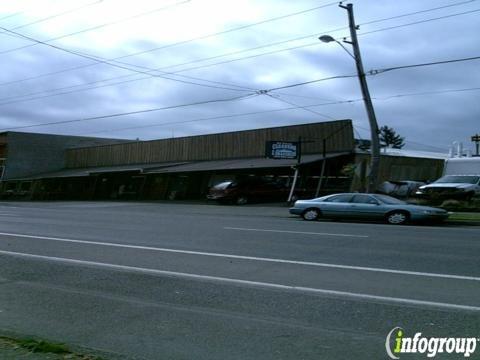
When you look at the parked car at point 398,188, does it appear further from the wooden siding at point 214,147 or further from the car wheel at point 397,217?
the car wheel at point 397,217

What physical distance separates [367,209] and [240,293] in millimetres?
13161

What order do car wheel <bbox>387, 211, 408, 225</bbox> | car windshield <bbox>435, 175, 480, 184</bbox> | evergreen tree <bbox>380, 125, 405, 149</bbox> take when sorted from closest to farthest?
car wheel <bbox>387, 211, 408, 225</bbox> → car windshield <bbox>435, 175, 480, 184</bbox> → evergreen tree <bbox>380, 125, 405, 149</bbox>

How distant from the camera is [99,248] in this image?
39.7 ft

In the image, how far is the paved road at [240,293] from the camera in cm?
543

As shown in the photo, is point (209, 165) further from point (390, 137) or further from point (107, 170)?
point (390, 137)

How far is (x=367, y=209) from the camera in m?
19.8

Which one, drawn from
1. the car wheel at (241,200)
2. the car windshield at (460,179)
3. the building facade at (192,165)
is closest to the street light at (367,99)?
the building facade at (192,165)

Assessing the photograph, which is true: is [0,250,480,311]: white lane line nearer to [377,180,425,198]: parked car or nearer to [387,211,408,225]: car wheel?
[387,211,408,225]: car wheel

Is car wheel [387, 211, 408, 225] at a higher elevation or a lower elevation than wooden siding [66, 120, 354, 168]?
lower

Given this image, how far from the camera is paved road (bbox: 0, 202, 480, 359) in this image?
5426mm

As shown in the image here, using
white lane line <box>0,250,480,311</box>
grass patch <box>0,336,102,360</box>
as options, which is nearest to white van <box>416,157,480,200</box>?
white lane line <box>0,250,480,311</box>

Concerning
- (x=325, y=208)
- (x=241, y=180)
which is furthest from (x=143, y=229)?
(x=241, y=180)

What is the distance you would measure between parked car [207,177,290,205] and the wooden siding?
3004 millimetres

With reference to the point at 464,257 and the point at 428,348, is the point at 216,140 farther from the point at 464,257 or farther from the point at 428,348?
the point at 428,348
